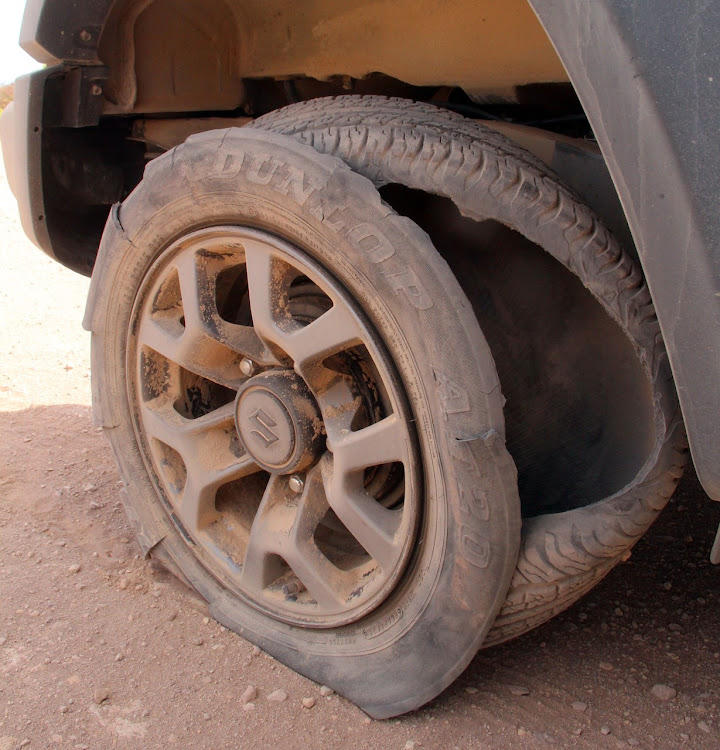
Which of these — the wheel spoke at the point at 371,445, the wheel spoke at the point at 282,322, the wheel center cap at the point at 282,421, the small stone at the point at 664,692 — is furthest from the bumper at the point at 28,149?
the small stone at the point at 664,692

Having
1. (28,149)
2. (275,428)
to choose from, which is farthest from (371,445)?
(28,149)

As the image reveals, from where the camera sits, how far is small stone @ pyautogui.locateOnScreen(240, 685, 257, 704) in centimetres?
179

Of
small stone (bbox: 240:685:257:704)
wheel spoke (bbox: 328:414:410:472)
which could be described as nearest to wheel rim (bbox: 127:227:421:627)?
wheel spoke (bbox: 328:414:410:472)

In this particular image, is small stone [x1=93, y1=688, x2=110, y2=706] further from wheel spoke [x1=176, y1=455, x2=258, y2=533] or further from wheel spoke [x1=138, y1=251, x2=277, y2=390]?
wheel spoke [x1=138, y1=251, x2=277, y2=390]

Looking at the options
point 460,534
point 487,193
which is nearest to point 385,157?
point 487,193

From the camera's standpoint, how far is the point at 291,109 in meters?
1.90

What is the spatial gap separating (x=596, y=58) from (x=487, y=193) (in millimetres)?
374

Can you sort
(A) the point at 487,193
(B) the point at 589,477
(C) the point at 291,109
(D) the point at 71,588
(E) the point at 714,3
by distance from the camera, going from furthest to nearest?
(D) the point at 71,588
(C) the point at 291,109
(B) the point at 589,477
(A) the point at 487,193
(E) the point at 714,3

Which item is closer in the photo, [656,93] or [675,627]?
[656,93]

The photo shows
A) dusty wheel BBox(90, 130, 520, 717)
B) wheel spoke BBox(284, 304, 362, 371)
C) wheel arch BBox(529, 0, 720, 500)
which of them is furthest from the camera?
wheel spoke BBox(284, 304, 362, 371)

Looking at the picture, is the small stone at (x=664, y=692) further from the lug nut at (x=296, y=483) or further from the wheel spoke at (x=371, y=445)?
the lug nut at (x=296, y=483)

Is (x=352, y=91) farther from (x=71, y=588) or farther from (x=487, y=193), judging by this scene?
(x=71, y=588)

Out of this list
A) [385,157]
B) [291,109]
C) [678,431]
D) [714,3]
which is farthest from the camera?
[291,109]

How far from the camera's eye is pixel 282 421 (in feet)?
5.85
